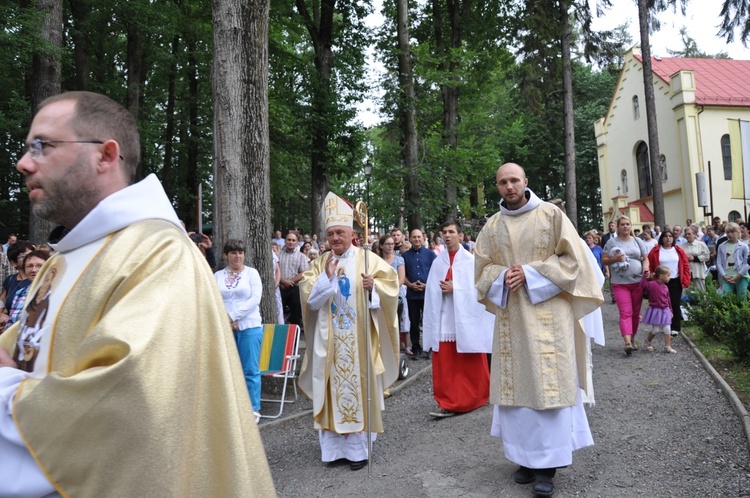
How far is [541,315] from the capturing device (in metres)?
4.87

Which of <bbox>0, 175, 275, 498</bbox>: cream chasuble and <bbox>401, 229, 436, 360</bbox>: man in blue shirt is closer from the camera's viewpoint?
<bbox>0, 175, 275, 498</bbox>: cream chasuble

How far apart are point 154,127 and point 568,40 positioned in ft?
45.2

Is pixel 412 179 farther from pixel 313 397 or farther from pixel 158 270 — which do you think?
pixel 158 270

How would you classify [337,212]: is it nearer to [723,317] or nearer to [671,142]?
[723,317]

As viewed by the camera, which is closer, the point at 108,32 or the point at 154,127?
the point at 108,32

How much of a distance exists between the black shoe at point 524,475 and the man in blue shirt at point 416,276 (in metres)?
6.01

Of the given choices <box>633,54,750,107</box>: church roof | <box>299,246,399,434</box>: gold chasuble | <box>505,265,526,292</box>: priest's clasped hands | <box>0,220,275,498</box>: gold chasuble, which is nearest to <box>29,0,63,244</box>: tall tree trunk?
<box>299,246,399,434</box>: gold chasuble

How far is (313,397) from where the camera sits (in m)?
5.86

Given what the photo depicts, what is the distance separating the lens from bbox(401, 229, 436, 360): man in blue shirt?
11.0 m

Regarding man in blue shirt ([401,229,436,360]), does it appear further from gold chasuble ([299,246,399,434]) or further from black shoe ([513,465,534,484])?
black shoe ([513,465,534,484])

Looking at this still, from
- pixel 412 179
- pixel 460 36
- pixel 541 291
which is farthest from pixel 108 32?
pixel 541 291

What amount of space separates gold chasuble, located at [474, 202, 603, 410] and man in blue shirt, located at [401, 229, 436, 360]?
5658 mm

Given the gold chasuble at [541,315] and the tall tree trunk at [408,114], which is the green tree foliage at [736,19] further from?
the gold chasuble at [541,315]

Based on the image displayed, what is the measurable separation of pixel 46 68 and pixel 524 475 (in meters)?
11.2
